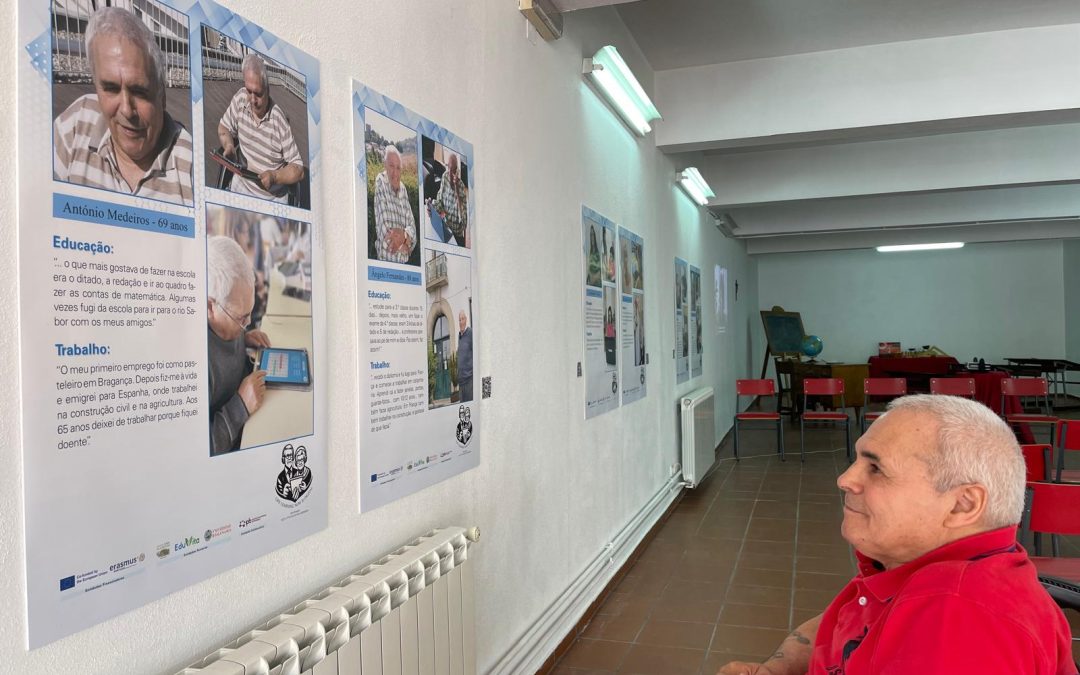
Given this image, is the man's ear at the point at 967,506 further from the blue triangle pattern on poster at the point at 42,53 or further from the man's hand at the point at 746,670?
the blue triangle pattern on poster at the point at 42,53

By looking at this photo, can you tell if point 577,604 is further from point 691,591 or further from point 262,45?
point 262,45

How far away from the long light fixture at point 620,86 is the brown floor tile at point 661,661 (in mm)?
3007

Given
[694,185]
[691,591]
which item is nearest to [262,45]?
[691,591]

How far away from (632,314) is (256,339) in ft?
12.4

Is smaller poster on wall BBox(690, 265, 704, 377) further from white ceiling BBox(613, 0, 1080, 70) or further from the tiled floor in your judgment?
white ceiling BBox(613, 0, 1080, 70)

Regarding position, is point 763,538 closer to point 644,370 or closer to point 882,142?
point 644,370

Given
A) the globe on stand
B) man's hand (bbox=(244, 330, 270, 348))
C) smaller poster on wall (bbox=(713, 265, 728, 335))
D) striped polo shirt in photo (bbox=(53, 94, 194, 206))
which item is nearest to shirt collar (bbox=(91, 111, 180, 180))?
striped polo shirt in photo (bbox=(53, 94, 194, 206))

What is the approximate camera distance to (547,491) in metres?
3.57

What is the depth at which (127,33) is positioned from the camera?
1.38 metres

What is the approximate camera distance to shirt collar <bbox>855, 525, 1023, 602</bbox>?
1334 mm

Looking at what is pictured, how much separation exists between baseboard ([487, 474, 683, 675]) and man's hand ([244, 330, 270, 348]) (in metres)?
1.75

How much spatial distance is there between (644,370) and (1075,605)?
12.2 ft

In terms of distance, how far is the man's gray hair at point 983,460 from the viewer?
136 cm

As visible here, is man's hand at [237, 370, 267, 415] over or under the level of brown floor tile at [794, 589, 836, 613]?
over
